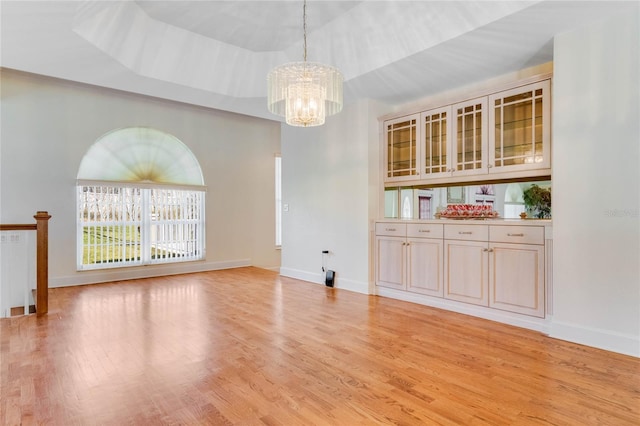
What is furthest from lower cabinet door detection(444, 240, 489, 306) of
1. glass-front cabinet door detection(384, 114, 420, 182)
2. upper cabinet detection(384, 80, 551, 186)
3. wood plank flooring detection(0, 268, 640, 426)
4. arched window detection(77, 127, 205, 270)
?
arched window detection(77, 127, 205, 270)

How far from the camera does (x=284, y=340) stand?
3043 mm

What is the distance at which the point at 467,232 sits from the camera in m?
3.81

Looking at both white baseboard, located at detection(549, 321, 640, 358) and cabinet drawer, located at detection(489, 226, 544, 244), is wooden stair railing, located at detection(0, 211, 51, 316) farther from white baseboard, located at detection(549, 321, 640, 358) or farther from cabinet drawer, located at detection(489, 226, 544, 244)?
white baseboard, located at detection(549, 321, 640, 358)

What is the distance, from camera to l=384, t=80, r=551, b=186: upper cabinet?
3461 mm

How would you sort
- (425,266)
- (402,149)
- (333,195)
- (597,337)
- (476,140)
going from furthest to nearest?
(333,195), (402,149), (425,266), (476,140), (597,337)

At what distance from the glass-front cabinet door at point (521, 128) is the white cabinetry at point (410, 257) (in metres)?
1.04

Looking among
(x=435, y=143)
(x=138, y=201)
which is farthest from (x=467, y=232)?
(x=138, y=201)

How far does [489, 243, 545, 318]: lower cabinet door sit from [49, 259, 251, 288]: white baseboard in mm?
5104

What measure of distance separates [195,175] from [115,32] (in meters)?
3.35

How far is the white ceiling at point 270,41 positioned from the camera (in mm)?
3000

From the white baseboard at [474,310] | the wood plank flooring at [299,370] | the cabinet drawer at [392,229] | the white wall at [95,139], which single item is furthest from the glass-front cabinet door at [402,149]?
the white wall at [95,139]

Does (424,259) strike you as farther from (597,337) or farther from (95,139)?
(95,139)

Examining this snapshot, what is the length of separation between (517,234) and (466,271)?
0.67 meters

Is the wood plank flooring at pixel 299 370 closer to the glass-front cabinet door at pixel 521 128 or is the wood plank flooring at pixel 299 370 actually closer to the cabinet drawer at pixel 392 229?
the cabinet drawer at pixel 392 229
